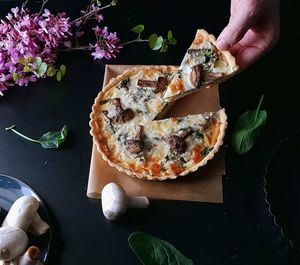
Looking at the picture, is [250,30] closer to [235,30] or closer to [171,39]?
[235,30]

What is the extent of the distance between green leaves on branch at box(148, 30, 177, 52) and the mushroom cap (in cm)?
78

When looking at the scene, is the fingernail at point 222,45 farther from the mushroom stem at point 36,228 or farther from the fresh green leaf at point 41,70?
the mushroom stem at point 36,228

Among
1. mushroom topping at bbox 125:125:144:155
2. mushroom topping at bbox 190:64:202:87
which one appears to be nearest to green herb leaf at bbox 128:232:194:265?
mushroom topping at bbox 125:125:144:155

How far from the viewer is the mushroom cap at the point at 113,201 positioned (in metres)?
1.65

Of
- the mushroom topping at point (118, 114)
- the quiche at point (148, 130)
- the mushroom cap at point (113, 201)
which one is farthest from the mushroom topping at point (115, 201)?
the mushroom topping at point (118, 114)

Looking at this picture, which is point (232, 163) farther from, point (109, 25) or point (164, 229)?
point (109, 25)

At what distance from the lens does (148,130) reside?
1.93 metres

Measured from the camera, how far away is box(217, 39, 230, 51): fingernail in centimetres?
188

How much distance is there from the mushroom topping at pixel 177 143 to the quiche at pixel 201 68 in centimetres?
19

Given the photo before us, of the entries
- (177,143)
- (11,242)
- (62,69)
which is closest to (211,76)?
(177,143)

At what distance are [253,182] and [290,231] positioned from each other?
0.81 feet

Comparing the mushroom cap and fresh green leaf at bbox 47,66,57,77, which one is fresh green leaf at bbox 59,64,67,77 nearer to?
fresh green leaf at bbox 47,66,57,77

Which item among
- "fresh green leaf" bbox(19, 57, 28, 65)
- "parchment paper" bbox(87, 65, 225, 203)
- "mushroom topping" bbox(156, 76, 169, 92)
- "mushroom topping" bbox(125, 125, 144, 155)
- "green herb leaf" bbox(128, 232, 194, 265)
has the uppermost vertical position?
"fresh green leaf" bbox(19, 57, 28, 65)

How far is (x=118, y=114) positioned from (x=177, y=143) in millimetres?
290
